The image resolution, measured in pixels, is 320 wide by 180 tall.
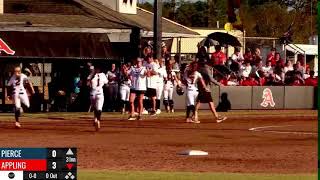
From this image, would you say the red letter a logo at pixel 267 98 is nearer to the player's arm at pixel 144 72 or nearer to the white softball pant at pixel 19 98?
the player's arm at pixel 144 72

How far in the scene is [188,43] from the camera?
56188 mm

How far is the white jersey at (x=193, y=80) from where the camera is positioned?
2972 centimetres

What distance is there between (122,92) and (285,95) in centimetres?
760

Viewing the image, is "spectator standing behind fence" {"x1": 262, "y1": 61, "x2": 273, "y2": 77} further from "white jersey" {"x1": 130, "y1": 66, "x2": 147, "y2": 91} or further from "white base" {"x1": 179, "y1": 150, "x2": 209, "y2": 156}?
"white base" {"x1": 179, "y1": 150, "x2": 209, "y2": 156}

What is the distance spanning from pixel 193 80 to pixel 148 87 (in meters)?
3.71

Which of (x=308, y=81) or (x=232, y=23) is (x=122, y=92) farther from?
(x=308, y=81)

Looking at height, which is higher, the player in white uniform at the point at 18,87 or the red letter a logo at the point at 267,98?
the player in white uniform at the point at 18,87

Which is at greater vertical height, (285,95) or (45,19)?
(45,19)

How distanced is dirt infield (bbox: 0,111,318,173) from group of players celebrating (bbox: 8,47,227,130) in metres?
0.61

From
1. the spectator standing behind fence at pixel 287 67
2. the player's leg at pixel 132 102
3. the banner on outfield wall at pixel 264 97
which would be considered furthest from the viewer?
the spectator standing behind fence at pixel 287 67

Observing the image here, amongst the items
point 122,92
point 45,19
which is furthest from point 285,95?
point 45,19

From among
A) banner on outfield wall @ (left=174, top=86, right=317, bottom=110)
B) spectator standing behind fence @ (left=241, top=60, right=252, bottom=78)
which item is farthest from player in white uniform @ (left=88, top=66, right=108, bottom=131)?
spectator standing behind fence @ (left=241, top=60, right=252, bottom=78)

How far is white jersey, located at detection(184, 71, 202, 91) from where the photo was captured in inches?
1170
